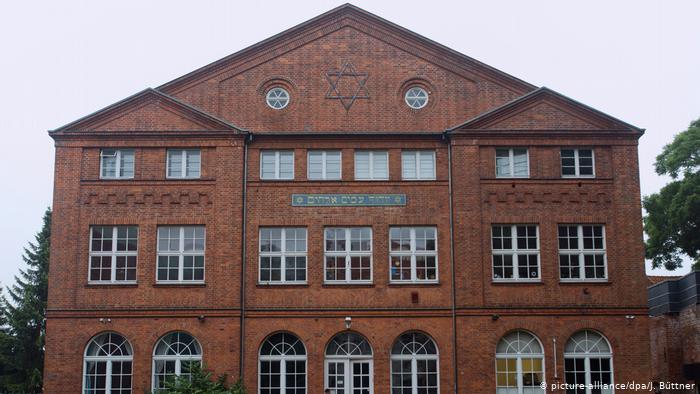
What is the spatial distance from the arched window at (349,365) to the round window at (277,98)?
25.7 feet

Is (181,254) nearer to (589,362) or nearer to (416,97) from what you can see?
(416,97)

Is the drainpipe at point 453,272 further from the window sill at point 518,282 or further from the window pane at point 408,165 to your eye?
the window sill at point 518,282

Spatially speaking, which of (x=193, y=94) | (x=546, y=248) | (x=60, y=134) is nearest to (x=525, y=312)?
(x=546, y=248)

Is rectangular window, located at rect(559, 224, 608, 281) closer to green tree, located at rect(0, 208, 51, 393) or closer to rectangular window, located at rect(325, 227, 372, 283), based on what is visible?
rectangular window, located at rect(325, 227, 372, 283)

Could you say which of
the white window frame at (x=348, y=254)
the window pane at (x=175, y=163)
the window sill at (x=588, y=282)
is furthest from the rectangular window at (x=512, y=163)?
the window pane at (x=175, y=163)

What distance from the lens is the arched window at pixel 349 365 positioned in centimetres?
2731

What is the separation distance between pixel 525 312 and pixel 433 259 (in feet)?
10.8

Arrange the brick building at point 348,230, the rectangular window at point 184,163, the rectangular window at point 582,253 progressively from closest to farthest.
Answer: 1. the brick building at point 348,230
2. the rectangular window at point 582,253
3. the rectangular window at point 184,163

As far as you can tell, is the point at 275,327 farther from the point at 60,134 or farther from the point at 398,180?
the point at 60,134

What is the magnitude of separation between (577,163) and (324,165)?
829 cm

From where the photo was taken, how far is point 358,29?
29.9 metres

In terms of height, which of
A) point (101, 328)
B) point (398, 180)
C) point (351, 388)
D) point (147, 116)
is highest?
point (147, 116)

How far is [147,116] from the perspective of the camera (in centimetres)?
2884

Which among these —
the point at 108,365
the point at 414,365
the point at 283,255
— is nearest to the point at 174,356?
the point at 108,365
